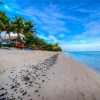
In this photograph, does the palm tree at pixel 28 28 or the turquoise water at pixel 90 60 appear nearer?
the turquoise water at pixel 90 60

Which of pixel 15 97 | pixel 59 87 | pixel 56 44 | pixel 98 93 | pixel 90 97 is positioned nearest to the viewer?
pixel 15 97

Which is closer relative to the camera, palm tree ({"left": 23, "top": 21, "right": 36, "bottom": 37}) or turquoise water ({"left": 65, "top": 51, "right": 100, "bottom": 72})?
turquoise water ({"left": 65, "top": 51, "right": 100, "bottom": 72})

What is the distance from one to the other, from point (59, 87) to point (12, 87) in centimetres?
210

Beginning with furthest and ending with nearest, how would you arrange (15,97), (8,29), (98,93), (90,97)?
(8,29)
(98,93)
(90,97)
(15,97)

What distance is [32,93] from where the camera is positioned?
6.09 meters

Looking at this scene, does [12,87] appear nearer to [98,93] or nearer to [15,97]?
[15,97]

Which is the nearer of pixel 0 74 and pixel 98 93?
pixel 98 93

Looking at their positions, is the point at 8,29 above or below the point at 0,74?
Answer: above

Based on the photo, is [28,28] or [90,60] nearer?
[90,60]

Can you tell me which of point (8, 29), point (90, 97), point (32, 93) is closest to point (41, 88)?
point (32, 93)

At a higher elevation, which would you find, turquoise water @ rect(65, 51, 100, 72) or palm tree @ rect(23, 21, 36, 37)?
palm tree @ rect(23, 21, 36, 37)

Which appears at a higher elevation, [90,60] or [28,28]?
[28,28]

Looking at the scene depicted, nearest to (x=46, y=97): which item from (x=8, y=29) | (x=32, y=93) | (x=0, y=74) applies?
(x=32, y=93)

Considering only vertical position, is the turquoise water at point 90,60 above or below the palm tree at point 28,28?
below
